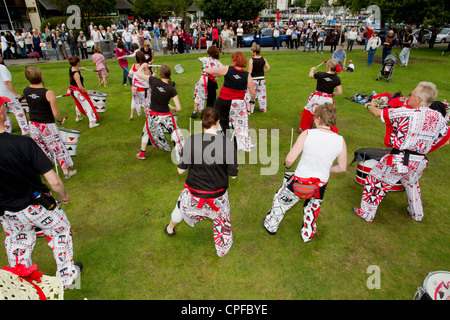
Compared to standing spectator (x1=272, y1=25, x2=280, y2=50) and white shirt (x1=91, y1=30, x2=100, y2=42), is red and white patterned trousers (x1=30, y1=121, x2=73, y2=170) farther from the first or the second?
standing spectator (x1=272, y1=25, x2=280, y2=50)

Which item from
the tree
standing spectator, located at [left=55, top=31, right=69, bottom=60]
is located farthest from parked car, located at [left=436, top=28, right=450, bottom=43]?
standing spectator, located at [left=55, top=31, right=69, bottom=60]

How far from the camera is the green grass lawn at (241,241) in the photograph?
353 cm

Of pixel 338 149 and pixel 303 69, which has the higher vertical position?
pixel 338 149

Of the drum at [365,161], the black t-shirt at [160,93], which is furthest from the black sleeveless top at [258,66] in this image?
the drum at [365,161]

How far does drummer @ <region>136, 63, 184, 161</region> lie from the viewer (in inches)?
220

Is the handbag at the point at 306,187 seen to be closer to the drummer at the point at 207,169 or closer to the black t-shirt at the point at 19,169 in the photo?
the drummer at the point at 207,169

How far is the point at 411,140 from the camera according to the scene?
13.0 feet

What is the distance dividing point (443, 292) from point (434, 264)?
1503 mm

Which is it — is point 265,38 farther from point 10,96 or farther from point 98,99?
point 10,96

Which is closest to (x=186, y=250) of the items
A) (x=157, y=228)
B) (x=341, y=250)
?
(x=157, y=228)

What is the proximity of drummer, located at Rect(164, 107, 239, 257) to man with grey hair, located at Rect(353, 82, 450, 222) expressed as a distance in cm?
255

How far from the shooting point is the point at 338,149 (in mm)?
3512

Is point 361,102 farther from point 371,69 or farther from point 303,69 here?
point 371,69

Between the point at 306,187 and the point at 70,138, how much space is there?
203 inches
